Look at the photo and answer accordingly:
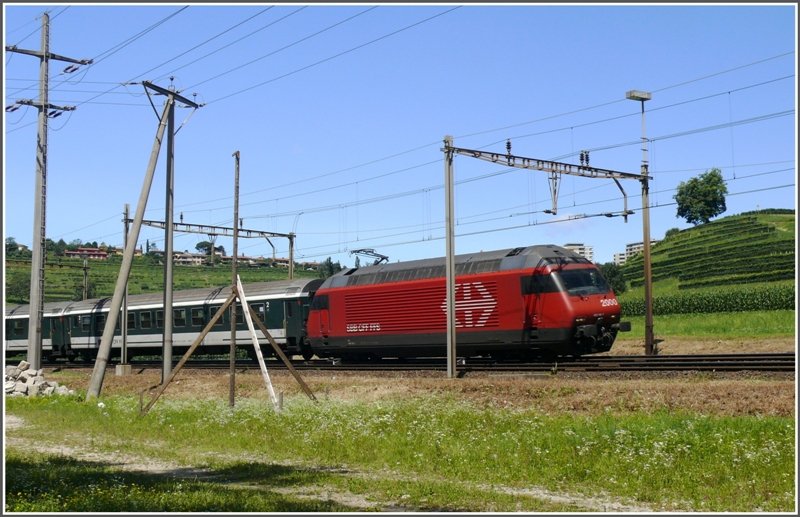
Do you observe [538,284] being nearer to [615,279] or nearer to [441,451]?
[441,451]

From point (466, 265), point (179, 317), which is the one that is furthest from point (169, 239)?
point (179, 317)

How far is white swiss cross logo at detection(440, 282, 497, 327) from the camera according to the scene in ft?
101

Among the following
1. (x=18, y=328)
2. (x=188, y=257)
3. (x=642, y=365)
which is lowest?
(x=642, y=365)

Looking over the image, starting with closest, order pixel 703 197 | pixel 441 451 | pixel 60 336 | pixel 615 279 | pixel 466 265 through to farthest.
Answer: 1. pixel 441 451
2. pixel 466 265
3. pixel 60 336
4. pixel 615 279
5. pixel 703 197

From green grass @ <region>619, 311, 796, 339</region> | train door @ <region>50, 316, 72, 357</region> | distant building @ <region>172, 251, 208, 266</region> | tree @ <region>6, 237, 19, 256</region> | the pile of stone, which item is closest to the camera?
the pile of stone

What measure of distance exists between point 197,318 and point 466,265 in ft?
58.0

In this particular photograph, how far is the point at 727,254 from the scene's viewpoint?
104 meters

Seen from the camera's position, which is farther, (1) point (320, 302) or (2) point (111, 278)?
(2) point (111, 278)

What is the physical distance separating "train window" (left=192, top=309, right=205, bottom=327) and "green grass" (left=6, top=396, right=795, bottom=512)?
838 inches

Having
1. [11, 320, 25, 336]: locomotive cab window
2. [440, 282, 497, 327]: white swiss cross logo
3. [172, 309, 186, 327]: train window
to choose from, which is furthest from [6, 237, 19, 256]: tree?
[440, 282, 497, 327]: white swiss cross logo

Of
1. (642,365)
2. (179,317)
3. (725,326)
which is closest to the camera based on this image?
(642,365)

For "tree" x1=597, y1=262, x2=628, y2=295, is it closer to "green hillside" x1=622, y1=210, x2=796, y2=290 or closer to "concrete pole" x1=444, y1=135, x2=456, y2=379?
"green hillside" x1=622, y1=210, x2=796, y2=290

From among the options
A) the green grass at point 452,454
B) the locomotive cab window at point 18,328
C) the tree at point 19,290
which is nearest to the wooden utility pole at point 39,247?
the green grass at point 452,454

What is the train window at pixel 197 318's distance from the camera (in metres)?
44.2
